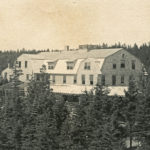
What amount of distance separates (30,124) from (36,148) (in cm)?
349

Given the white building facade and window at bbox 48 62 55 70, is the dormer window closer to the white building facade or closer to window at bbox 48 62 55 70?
the white building facade

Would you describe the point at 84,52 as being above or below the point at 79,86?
above

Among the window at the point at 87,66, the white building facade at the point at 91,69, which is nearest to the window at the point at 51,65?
the white building facade at the point at 91,69

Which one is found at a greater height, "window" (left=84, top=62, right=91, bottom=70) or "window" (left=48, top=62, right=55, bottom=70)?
"window" (left=48, top=62, right=55, bottom=70)

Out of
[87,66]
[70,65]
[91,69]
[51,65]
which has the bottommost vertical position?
[91,69]

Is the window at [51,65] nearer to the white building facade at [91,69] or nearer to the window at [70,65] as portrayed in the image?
the white building facade at [91,69]

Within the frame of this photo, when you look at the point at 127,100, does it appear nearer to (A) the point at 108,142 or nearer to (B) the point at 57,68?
(A) the point at 108,142

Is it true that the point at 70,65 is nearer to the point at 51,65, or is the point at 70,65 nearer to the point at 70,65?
the point at 70,65

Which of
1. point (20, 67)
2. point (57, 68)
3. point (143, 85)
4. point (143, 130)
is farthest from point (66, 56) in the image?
point (143, 130)

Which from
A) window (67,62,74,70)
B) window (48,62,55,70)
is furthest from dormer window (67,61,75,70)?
window (48,62,55,70)

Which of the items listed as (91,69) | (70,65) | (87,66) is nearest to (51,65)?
(70,65)

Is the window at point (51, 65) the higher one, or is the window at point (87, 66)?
the window at point (51, 65)

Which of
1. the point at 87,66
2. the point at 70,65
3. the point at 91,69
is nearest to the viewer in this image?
the point at 91,69

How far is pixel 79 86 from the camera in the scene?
54406 millimetres
